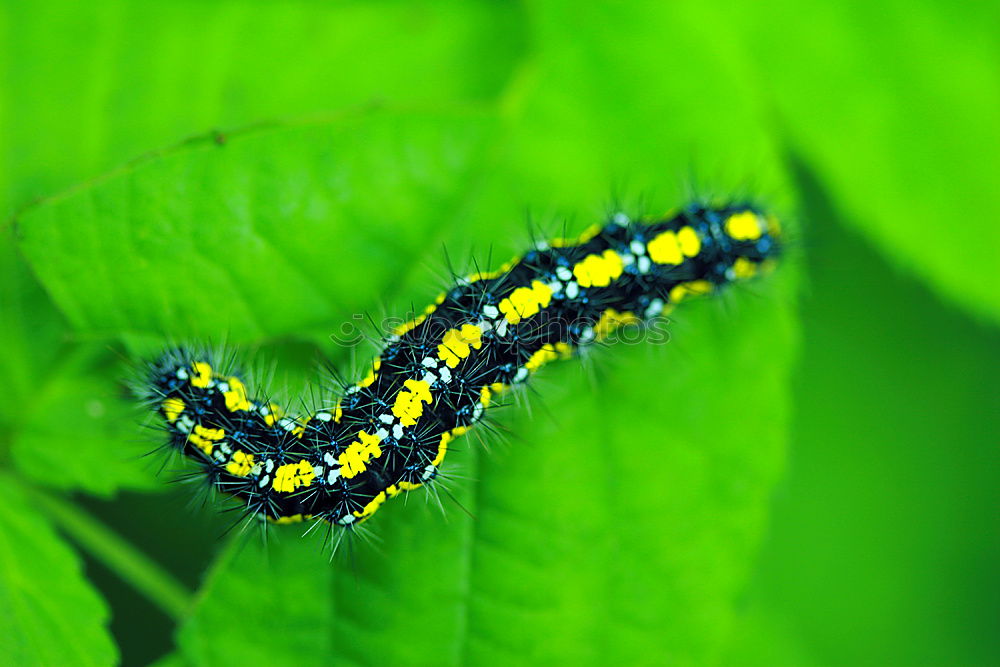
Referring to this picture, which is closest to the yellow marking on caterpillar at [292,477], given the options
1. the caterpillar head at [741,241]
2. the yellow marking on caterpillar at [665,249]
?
the yellow marking on caterpillar at [665,249]

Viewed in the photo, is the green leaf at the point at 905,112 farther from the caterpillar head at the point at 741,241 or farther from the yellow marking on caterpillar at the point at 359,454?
the yellow marking on caterpillar at the point at 359,454

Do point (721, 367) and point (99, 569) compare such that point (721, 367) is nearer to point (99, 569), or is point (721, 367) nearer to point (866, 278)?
point (866, 278)

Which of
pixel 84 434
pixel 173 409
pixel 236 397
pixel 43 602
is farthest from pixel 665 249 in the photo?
pixel 43 602

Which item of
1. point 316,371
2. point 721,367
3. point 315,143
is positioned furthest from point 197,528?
point 721,367

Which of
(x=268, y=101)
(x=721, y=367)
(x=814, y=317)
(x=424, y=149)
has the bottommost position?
(x=721, y=367)

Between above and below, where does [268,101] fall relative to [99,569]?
above

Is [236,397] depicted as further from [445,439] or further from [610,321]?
[610,321]

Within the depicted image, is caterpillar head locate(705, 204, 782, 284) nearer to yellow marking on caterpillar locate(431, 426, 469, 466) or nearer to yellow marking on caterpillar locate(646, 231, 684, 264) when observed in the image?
yellow marking on caterpillar locate(646, 231, 684, 264)
